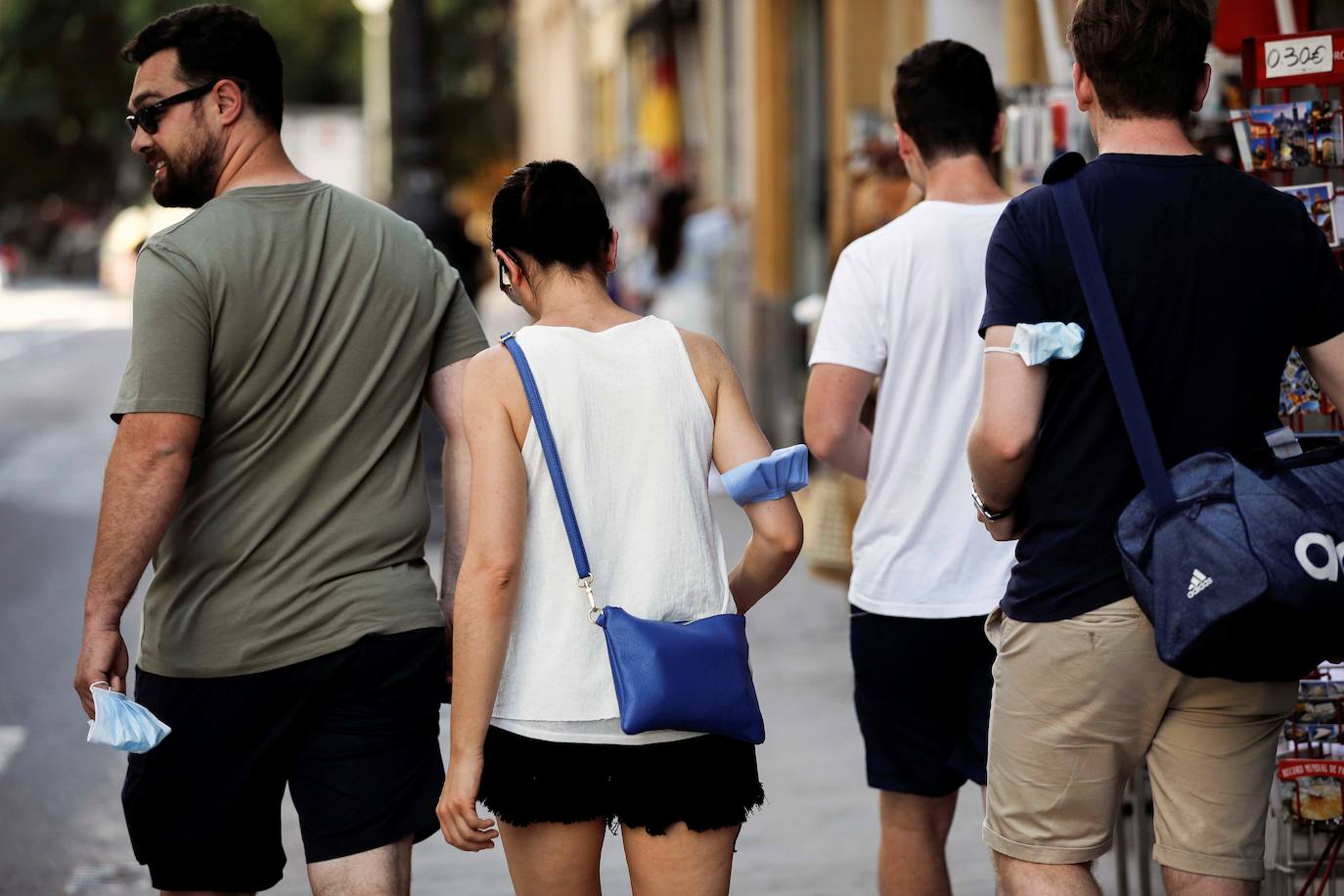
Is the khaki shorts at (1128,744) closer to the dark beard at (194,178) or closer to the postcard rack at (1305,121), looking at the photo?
the postcard rack at (1305,121)

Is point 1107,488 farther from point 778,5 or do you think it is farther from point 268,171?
point 778,5

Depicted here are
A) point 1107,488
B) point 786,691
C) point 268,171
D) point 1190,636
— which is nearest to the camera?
point 1190,636

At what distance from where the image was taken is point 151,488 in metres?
3.22

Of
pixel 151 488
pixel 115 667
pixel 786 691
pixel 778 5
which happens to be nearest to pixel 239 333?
pixel 151 488

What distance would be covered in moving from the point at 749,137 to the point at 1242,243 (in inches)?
524

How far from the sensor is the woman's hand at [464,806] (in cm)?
294

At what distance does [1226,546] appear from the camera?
2.72 metres

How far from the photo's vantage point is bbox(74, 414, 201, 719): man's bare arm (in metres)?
3.21

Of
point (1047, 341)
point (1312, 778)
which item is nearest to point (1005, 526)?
point (1047, 341)

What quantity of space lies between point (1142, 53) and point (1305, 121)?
1.06m

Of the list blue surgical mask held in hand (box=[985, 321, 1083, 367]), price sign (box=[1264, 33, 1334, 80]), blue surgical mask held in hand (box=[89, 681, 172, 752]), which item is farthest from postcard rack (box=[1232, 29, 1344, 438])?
blue surgical mask held in hand (box=[89, 681, 172, 752])

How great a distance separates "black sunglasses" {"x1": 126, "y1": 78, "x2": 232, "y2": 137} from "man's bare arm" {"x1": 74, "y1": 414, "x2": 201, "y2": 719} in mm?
556

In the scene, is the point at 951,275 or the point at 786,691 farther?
the point at 786,691

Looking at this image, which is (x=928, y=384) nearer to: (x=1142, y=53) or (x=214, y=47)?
(x=1142, y=53)
